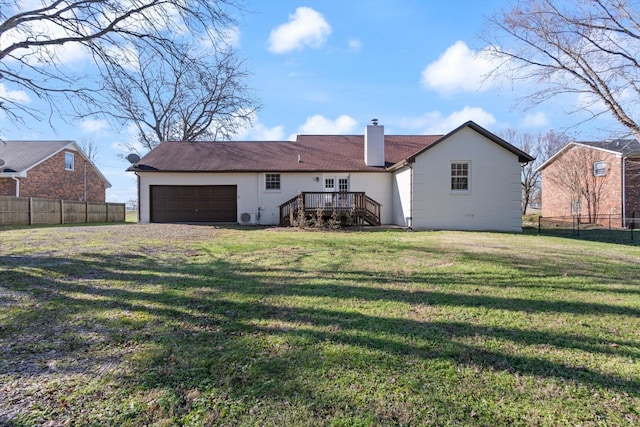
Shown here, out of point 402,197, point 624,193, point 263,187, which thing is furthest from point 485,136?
point 624,193

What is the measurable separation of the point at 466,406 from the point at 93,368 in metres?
2.83

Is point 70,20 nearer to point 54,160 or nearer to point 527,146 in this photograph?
point 54,160

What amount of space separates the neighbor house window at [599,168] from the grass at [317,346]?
18411 millimetres

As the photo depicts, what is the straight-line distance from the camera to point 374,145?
1808 centimetres

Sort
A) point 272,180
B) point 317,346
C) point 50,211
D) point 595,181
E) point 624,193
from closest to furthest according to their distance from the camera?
point 317,346, point 272,180, point 50,211, point 624,193, point 595,181

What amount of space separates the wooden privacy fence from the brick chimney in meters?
17.3

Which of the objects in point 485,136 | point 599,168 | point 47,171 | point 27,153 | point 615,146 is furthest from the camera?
point 27,153

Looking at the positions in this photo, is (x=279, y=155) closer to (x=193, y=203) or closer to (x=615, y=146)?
(x=193, y=203)

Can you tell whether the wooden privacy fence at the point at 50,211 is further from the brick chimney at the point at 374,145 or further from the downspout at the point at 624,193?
the downspout at the point at 624,193

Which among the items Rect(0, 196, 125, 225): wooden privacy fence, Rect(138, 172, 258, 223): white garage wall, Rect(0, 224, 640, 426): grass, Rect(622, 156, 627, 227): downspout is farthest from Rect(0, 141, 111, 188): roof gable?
Rect(622, 156, 627, 227): downspout


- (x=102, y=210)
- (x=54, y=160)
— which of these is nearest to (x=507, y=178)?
(x=102, y=210)

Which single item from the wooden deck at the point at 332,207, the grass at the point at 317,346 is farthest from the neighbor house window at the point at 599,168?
the grass at the point at 317,346

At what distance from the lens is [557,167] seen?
2375cm

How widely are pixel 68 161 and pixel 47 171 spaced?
217 cm
